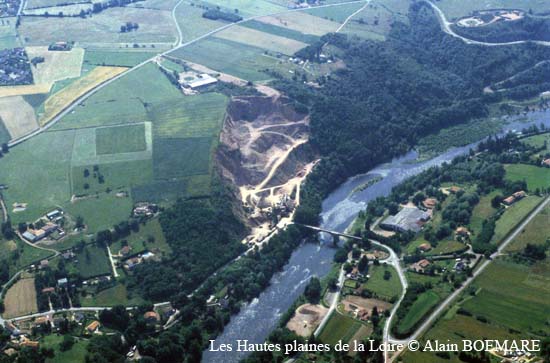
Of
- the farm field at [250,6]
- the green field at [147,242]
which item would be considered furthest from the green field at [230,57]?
the green field at [147,242]

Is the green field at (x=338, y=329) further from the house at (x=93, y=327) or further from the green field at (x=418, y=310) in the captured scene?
the house at (x=93, y=327)

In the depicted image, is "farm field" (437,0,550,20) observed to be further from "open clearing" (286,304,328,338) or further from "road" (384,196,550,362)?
"open clearing" (286,304,328,338)

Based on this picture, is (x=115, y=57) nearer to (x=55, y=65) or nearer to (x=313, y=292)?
(x=55, y=65)

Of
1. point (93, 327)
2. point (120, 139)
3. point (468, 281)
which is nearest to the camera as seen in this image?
point (93, 327)

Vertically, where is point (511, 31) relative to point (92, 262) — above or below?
above

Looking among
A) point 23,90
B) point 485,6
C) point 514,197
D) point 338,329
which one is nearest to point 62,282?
point 338,329

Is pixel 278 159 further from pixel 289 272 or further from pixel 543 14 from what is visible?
pixel 543 14

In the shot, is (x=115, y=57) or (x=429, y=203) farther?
(x=115, y=57)
